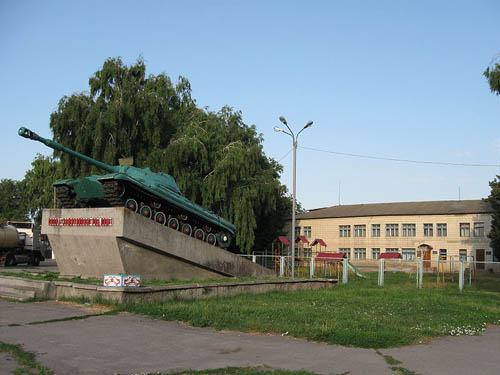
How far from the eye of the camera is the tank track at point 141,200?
57.8ft

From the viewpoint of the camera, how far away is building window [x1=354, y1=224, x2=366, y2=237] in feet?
159

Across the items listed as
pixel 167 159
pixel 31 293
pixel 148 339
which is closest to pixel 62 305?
pixel 31 293

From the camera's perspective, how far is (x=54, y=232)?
1853 cm

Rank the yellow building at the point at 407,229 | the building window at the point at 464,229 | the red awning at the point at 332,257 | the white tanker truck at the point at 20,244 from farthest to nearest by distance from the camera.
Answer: the building window at the point at 464,229 → the yellow building at the point at 407,229 → the white tanker truck at the point at 20,244 → the red awning at the point at 332,257

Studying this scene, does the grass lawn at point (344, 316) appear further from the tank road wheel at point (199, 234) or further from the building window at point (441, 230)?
the building window at point (441, 230)

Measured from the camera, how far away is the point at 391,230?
1841 inches

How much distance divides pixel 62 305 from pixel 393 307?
920cm

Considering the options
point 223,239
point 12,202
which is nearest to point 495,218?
point 223,239

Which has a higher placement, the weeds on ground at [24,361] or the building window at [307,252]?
the building window at [307,252]

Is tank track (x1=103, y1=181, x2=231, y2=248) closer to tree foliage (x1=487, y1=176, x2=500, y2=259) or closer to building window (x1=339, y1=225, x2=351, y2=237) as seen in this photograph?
tree foliage (x1=487, y1=176, x2=500, y2=259)

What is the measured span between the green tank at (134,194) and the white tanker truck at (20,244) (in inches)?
551

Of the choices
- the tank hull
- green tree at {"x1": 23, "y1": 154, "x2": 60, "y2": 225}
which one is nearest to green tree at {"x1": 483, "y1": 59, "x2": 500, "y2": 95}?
the tank hull

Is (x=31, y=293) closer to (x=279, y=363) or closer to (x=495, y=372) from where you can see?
(x=279, y=363)

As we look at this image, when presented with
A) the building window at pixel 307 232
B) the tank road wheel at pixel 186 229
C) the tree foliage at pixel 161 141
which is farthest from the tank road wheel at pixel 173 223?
the building window at pixel 307 232
